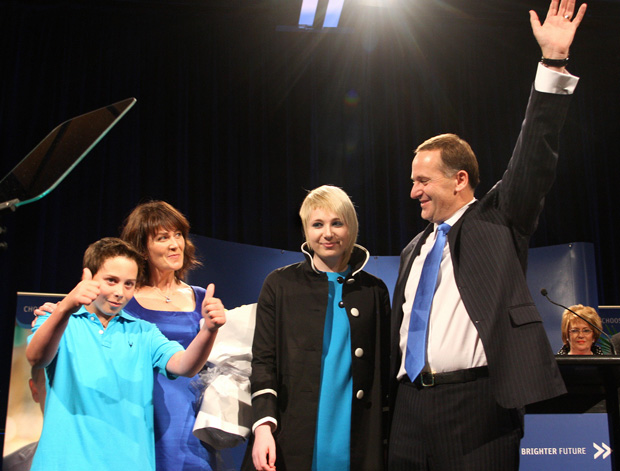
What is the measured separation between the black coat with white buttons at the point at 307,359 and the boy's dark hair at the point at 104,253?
19.6 inches

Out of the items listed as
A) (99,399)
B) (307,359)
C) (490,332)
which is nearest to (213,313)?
(307,359)

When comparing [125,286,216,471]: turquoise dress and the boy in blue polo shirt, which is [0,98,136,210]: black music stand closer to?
the boy in blue polo shirt

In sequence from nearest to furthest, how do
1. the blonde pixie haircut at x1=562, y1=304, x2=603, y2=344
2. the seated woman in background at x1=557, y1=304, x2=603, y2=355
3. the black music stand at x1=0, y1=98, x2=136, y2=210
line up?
the black music stand at x1=0, y1=98, x2=136, y2=210, the blonde pixie haircut at x1=562, y1=304, x2=603, y2=344, the seated woman in background at x1=557, y1=304, x2=603, y2=355

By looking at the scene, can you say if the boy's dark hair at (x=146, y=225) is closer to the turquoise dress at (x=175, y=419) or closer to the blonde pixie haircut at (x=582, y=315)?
the turquoise dress at (x=175, y=419)

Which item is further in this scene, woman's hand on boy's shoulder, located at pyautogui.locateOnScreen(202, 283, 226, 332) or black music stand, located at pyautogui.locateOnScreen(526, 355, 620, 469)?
black music stand, located at pyautogui.locateOnScreen(526, 355, 620, 469)

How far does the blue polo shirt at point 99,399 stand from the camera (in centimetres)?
180

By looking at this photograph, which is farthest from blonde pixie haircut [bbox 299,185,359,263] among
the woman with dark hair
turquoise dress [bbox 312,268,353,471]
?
the woman with dark hair

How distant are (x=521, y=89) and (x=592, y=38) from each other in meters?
1.15

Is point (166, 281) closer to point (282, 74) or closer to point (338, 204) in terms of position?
point (338, 204)

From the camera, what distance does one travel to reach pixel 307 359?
77.2 inches

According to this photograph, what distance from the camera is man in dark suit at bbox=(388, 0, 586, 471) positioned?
1.73 meters

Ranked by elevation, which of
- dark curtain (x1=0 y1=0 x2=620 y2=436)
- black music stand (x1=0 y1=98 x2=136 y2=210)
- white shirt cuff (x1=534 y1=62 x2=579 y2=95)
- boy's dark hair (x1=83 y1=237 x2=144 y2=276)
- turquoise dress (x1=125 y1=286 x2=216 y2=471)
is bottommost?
turquoise dress (x1=125 y1=286 x2=216 y2=471)

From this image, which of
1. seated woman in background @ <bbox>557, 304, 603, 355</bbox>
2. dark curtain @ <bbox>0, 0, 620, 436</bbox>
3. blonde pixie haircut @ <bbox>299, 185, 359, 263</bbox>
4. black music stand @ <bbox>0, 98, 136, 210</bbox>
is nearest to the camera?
black music stand @ <bbox>0, 98, 136, 210</bbox>

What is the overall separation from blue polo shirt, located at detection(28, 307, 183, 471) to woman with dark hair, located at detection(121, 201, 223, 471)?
0.17m
